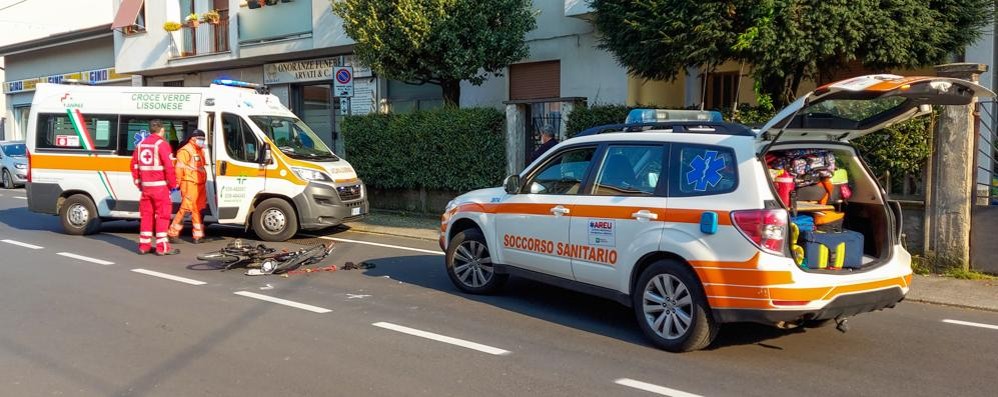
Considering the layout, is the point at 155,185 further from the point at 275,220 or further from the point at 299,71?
the point at 299,71

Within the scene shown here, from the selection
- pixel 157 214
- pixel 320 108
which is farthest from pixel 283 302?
pixel 320 108

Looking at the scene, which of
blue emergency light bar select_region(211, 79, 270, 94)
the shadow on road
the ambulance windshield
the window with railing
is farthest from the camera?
the window with railing

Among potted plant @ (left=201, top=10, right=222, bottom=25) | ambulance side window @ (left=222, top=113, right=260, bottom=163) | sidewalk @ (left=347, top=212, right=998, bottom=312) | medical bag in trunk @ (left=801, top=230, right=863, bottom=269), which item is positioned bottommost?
sidewalk @ (left=347, top=212, right=998, bottom=312)

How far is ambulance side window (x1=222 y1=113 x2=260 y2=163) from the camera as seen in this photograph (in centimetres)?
1182

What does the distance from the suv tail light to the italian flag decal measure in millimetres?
10892

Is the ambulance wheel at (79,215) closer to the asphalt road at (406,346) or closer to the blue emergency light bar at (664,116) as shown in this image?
the asphalt road at (406,346)

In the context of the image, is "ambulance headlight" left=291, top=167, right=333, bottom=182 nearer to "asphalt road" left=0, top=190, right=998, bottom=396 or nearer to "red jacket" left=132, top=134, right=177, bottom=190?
"red jacket" left=132, top=134, right=177, bottom=190

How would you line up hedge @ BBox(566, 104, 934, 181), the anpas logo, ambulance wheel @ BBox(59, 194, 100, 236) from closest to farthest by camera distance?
hedge @ BBox(566, 104, 934, 181)
ambulance wheel @ BBox(59, 194, 100, 236)
the anpas logo

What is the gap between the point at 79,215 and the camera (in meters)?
12.5

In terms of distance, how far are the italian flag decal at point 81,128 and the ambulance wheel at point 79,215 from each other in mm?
823

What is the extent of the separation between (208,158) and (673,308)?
27.3 feet

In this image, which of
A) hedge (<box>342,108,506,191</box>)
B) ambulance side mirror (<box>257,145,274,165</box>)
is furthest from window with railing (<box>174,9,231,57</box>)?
ambulance side mirror (<box>257,145,274,165</box>)

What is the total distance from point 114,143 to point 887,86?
11240 mm

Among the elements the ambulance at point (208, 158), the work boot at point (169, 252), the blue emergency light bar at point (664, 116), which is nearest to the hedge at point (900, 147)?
the blue emergency light bar at point (664, 116)
